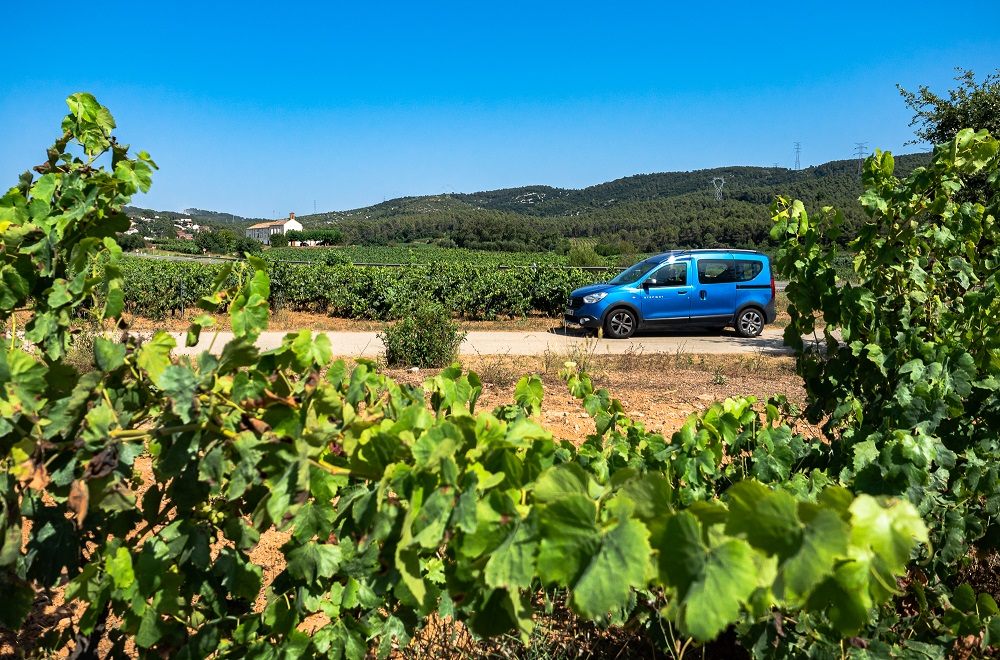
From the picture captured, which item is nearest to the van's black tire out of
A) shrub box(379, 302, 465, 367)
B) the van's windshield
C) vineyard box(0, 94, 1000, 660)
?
the van's windshield

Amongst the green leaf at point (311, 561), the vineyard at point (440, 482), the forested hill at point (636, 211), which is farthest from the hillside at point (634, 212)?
the green leaf at point (311, 561)

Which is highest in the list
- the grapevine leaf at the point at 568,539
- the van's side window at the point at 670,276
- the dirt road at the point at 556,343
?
the grapevine leaf at the point at 568,539

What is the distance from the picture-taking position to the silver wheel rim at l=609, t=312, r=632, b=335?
13711 mm

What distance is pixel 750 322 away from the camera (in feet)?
46.4

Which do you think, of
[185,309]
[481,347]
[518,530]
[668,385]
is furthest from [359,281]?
[518,530]

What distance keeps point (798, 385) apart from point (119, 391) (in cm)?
796

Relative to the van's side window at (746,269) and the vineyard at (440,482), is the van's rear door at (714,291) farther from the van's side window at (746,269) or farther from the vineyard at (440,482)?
the vineyard at (440,482)

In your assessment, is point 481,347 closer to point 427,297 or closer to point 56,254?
point 427,297

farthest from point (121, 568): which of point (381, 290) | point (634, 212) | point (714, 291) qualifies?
point (634, 212)

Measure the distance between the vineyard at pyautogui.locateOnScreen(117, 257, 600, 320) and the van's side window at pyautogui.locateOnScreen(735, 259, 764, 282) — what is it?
4381mm

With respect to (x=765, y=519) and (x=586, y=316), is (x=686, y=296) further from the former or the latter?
(x=765, y=519)

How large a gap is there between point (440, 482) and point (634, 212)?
342ft

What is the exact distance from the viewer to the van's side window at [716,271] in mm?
13891

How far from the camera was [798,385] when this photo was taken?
8.09 meters
